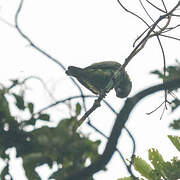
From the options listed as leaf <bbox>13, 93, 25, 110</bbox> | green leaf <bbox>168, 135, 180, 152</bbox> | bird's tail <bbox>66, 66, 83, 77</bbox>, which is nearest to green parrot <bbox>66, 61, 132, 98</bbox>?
bird's tail <bbox>66, 66, 83, 77</bbox>

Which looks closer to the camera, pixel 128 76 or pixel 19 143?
pixel 19 143

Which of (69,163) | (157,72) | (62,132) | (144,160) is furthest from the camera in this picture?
(144,160)

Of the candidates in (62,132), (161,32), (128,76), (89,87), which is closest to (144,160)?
(161,32)

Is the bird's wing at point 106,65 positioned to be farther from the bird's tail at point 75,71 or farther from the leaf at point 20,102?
the leaf at point 20,102

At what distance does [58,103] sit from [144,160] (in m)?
1.68

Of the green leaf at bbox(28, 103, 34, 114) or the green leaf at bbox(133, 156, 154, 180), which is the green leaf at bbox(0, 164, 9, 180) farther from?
the green leaf at bbox(133, 156, 154, 180)

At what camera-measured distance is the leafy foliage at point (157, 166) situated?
11.8ft

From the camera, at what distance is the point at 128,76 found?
824cm

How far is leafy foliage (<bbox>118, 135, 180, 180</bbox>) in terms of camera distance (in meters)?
3.61

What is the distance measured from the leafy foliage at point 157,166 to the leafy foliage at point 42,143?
1.76 meters

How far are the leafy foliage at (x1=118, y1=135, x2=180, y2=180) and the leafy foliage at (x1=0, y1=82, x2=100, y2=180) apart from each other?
5.76 ft

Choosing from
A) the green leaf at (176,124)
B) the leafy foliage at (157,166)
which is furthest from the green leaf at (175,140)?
the green leaf at (176,124)

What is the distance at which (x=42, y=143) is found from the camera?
167 centimetres

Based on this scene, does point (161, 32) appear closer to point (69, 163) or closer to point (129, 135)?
point (129, 135)
